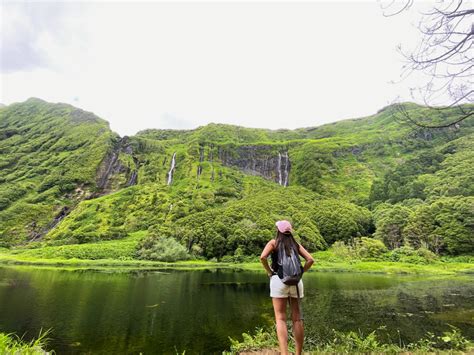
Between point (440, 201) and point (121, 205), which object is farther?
point (121, 205)

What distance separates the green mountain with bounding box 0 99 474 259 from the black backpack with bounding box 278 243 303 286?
67190 millimetres

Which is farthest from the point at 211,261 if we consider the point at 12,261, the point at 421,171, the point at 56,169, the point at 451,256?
the point at 56,169

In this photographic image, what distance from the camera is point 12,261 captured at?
7850cm

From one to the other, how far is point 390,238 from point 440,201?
1743 centimetres

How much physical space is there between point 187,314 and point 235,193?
125m

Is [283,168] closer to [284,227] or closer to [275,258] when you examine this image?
[284,227]

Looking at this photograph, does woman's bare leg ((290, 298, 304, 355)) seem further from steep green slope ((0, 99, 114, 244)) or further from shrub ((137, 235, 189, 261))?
steep green slope ((0, 99, 114, 244))

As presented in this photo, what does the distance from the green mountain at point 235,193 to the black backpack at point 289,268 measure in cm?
6719

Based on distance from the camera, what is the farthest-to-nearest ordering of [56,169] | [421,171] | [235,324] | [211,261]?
1. [56,169]
2. [421,171]
3. [211,261]
4. [235,324]

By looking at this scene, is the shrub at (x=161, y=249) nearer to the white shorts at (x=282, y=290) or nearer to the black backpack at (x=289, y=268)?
the white shorts at (x=282, y=290)

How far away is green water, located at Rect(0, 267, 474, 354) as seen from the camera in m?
19.0

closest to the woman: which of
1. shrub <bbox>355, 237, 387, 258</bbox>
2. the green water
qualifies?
the green water

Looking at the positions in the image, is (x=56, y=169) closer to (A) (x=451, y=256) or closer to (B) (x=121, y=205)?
(B) (x=121, y=205)

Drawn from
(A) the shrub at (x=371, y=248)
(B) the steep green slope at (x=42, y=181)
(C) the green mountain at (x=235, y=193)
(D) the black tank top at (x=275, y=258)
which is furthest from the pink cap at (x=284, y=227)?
(B) the steep green slope at (x=42, y=181)
